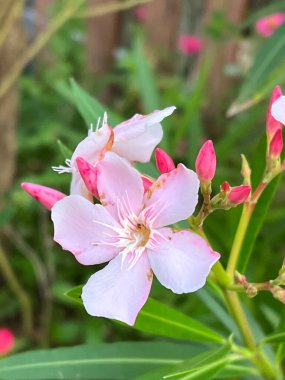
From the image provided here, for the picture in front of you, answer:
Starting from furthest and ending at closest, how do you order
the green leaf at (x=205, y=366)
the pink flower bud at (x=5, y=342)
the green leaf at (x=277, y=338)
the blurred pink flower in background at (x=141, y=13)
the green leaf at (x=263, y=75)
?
the blurred pink flower in background at (x=141, y=13)
the pink flower bud at (x=5, y=342)
the green leaf at (x=263, y=75)
the green leaf at (x=277, y=338)
the green leaf at (x=205, y=366)

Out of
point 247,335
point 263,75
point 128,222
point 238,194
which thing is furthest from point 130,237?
point 263,75

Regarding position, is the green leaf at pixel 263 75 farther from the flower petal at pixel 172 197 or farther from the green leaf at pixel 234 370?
the flower petal at pixel 172 197

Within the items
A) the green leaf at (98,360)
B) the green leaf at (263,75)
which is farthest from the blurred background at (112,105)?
the green leaf at (98,360)

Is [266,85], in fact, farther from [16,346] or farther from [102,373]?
[16,346]

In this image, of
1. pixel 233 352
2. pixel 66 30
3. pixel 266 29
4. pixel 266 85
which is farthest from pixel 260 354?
pixel 66 30

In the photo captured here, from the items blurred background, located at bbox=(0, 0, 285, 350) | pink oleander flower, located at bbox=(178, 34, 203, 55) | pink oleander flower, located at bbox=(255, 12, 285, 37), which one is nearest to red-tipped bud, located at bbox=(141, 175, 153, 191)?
blurred background, located at bbox=(0, 0, 285, 350)

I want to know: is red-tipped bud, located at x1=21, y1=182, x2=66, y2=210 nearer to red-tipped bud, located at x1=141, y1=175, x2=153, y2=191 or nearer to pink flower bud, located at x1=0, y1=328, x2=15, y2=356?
red-tipped bud, located at x1=141, y1=175, x2=153, y2=191
